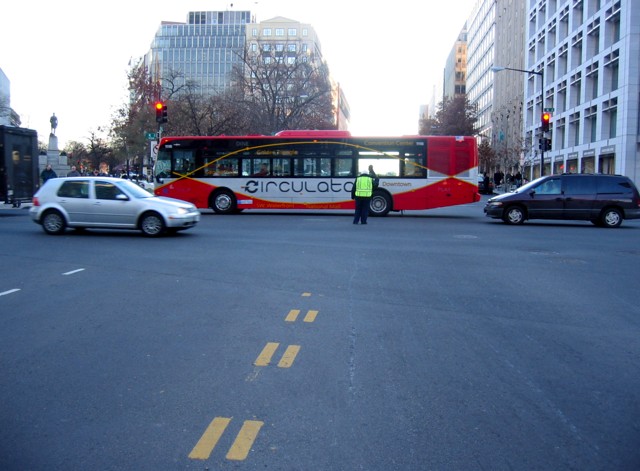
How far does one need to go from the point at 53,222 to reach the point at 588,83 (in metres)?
43.6

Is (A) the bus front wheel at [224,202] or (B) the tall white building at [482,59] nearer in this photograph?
(A) the bus front wheel at [224,202]

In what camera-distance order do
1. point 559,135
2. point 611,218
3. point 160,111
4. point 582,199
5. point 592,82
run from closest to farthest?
point 582,199 < point 611,218 < point 160,111 < point 592,82 < point 559,135

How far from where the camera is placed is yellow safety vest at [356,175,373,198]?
2025cm

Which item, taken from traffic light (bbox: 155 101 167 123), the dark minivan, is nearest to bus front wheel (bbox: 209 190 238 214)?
traffic light (bbox: 155 101 167 123)

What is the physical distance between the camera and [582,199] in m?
21.3

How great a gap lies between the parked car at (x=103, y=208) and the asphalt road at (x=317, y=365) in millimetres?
4238

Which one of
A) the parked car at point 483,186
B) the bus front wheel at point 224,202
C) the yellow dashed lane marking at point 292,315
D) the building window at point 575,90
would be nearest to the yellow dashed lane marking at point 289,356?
the yellow dashed lane marking at point 292,315

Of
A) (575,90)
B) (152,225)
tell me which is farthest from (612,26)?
(152,225)

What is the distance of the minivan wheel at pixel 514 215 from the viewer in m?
21.5

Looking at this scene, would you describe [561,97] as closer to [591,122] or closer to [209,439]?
[591,122]

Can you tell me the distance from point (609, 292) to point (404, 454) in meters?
6.72

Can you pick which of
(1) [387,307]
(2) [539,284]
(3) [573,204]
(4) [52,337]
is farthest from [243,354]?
(3) [573,204]

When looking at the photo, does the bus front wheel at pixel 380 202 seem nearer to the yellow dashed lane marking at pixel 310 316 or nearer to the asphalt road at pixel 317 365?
the asphalt road at pixel 317 365

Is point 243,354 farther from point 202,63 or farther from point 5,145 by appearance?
point 202,63
